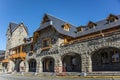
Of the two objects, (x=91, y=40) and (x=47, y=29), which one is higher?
(x=47, y=29)

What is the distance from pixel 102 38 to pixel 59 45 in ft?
25.1

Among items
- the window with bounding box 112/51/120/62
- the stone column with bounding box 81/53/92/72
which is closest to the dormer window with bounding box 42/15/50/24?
the stone column with bounding box 81/53/92/72

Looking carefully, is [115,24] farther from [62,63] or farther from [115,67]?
[62,63]

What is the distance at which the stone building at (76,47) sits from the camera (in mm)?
19406

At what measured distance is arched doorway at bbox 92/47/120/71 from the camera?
65.4 feet

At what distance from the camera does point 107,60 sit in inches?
821

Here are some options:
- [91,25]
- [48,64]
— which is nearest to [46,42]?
[48,64]

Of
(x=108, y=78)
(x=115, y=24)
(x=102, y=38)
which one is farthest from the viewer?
(x=115, y=24)

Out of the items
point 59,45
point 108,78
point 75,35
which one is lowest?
point 108,78

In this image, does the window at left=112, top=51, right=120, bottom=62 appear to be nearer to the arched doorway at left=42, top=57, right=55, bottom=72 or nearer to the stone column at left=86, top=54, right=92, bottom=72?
the stone column at left=86, top=54, right=92, bottom=72

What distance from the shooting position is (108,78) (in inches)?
611

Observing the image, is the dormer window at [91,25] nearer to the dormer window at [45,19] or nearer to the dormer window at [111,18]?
the dormer window at [111,18]

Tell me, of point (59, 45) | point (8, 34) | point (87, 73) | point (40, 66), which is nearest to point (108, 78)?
point (87, 73)

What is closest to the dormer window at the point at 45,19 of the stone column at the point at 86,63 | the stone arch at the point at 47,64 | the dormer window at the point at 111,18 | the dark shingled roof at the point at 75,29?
the dark shingled roof at the point at 75,29
